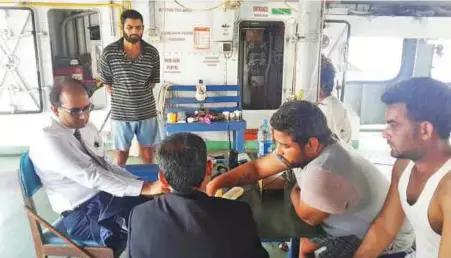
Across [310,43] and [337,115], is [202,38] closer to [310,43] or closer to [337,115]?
[310,43]

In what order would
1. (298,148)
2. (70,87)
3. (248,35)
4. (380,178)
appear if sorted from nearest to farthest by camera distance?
(380,178) → (298,148) → (70,87) → (248,35)

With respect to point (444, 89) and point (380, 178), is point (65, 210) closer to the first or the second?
point (380, 178)

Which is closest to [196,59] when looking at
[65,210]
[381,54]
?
[381,54]

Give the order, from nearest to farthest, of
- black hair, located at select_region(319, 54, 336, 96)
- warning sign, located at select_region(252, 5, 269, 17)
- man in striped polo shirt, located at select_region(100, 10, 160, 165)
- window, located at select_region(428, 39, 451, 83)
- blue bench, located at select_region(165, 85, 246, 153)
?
window, located at select_region(428, 39, 451, 83), black hair, located at select_region(319, 54, 336, 96), man in striped polo shirt, located at select_region(100, 10, 160, 165), blue bench, located at select_region(165, 85, 246, 153), warning sign, located at select_region(252, 5, 269, 17)

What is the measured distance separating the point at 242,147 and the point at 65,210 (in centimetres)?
286

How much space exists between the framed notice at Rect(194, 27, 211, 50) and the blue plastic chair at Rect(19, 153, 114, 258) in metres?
3.32

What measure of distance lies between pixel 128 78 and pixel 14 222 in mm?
1626

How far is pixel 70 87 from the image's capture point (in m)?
2.10

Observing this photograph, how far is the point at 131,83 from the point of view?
11.6 ft

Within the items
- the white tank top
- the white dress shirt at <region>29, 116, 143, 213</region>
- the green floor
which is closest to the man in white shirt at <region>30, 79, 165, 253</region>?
the white dress shirt at <region>29, 116, 143, 213</region>

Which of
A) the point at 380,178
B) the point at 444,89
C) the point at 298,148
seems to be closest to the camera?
the point at 444,89

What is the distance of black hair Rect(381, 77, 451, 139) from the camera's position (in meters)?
1.09

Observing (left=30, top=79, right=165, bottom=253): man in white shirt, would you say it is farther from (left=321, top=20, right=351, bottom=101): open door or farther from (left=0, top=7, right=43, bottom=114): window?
(left=0, top=7, right=43, bottom=114): window

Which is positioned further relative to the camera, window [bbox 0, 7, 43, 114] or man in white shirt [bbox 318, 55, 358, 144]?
window [bbox 0, 7, 43, 114]
